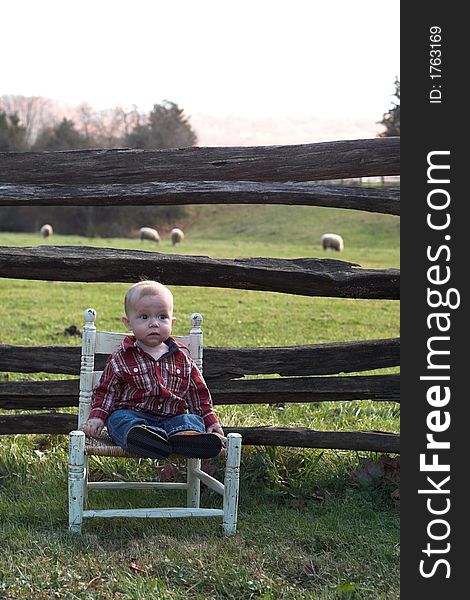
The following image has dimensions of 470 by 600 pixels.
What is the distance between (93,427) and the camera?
12.5ft

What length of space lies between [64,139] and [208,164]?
4890 centimetres

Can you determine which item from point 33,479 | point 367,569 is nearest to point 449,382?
point 367,569

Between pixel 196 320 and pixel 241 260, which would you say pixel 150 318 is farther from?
pixel 241 260

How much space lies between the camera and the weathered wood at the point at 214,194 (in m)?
4.18

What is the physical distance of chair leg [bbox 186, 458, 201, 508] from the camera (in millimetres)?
4129

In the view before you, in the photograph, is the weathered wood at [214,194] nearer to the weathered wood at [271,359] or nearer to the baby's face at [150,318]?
the baby's face at [150,318]

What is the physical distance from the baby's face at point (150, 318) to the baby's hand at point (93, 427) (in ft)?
1.43

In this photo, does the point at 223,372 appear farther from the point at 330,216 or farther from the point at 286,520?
the point at 330,216

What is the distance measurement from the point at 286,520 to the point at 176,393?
786 mm

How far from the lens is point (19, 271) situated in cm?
428

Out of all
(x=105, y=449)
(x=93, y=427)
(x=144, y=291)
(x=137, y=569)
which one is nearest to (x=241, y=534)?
(x=137, y=569)

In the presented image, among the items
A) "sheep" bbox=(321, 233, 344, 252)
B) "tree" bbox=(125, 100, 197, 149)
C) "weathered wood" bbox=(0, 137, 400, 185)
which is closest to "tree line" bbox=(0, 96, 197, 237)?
"tree" bbox=(125, 100, 197, 149)

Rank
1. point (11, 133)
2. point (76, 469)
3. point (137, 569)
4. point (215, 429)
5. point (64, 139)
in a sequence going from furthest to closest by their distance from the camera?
point (11, 133) < point (64, 139) < point (215, 429) < point (76, 469) < point (137, 569)

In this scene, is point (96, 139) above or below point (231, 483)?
above
